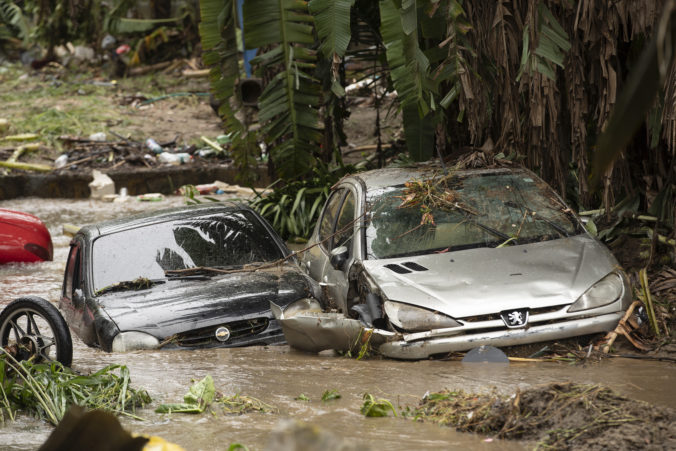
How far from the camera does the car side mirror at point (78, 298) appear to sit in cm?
729

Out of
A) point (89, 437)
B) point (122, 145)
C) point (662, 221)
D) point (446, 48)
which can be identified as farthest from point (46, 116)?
point (89, 437)

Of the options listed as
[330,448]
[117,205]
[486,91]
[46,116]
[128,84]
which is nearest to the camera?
[330,448]

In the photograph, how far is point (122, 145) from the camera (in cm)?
2142

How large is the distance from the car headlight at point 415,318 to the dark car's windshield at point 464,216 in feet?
2.78

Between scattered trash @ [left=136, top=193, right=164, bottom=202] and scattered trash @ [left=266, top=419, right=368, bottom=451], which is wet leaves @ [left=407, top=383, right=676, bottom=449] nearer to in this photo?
scattered trash @ [left=266, top=419, right=368, bottom=451]

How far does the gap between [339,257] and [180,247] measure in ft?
5.78

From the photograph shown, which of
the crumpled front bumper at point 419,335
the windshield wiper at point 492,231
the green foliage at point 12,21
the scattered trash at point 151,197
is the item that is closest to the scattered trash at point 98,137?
the scattered trash at point 151,197

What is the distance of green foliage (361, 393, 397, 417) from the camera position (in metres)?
4.38

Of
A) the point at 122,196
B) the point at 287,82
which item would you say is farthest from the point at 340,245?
the point at 122,196

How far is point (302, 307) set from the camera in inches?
260

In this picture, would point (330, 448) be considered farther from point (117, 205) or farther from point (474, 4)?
point (117, 205)

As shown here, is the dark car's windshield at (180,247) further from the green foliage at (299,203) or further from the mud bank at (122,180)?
the mud bank at (122,180)

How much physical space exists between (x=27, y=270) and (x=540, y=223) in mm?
8207

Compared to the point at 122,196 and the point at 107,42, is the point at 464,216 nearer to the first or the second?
the point at 122,196
